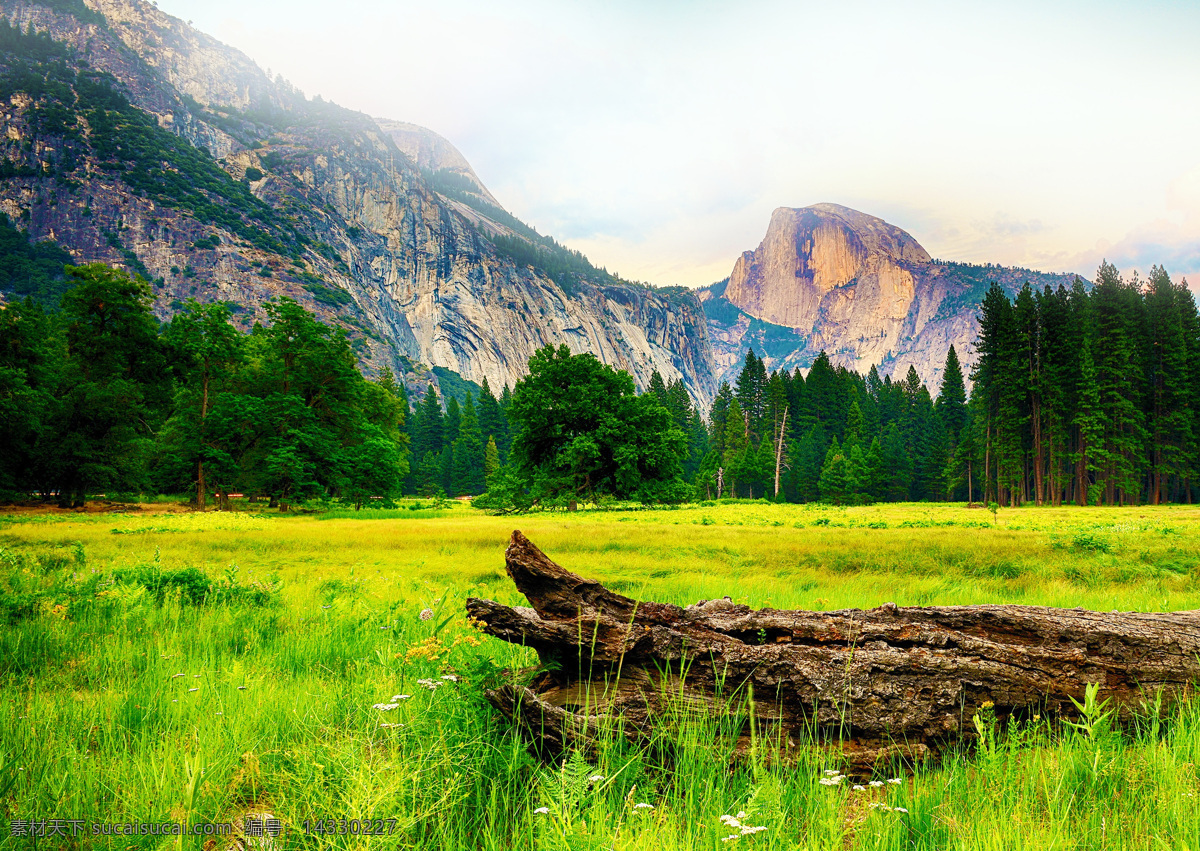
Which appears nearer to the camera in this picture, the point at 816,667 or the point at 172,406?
the point at 816,667

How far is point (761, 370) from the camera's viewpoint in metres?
88.1

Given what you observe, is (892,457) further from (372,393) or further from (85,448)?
(85,448)

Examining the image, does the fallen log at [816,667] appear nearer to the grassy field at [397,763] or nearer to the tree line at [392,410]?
the grassy field at [397,763]

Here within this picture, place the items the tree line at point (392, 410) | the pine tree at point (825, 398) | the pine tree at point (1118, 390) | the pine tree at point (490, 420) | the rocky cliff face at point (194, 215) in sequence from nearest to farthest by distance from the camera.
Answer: the tree line at point (392, 410), the pine tree at point (1118, 390), the pine tree at point (825, 398), the pine tree at point (490, 420), the rocky cliff face at point (194, 215)

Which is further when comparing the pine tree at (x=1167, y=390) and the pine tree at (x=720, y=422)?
the pine tree at (x=720, y=422)

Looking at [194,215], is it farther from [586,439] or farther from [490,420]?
[586,439]

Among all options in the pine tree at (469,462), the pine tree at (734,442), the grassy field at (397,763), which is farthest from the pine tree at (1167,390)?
the pine tree at (469,462)

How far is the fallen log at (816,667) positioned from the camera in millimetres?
2818

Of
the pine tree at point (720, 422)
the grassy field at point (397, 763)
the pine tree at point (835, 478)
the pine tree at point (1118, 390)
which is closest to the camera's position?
the grassy field at point (397, 763)

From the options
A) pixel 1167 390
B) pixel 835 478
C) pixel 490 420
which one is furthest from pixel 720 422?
pixel 1167 390

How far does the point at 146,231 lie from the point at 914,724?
597 feet

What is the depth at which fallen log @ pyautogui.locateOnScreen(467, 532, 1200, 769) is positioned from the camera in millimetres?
2818

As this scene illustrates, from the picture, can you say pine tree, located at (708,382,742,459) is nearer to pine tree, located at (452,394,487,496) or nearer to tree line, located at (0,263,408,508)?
pine tree, located at (452,394,487,496)

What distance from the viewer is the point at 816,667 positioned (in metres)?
2.96
